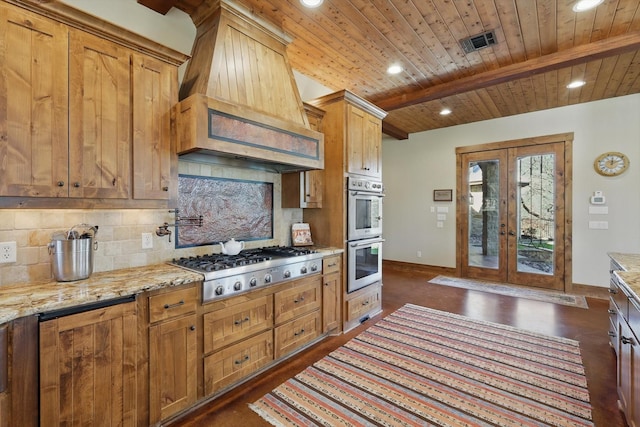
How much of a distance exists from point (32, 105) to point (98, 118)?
0.29m

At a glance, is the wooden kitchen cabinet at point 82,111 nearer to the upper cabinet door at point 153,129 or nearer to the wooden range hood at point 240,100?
the upper cabinet door at point 153,129

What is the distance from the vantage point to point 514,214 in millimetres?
5441

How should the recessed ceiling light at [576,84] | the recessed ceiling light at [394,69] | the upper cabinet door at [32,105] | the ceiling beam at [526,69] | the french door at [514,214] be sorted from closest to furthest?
1. the upper cabinet door at [32,105]
2. the ceiling beam at [526,69]
3. the recessed ceiling light at [394,69]
4. the recessed ceiling light at [576,84]
5. the french door at [514,214]

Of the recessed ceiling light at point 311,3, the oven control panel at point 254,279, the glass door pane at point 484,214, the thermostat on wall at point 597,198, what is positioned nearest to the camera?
the oven control panel at point 254,279

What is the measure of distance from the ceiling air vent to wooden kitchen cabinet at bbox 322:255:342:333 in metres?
2.67

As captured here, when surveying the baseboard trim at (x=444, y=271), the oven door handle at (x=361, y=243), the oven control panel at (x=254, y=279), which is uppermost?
the oven door handle at (x=361, y=243)

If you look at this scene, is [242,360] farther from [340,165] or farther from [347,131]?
[347,131]

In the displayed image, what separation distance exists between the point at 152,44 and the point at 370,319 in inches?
138

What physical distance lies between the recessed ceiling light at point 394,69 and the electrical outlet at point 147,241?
3.27m

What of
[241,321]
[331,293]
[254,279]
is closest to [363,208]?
[331,293]

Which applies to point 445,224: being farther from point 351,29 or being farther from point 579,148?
point 351,29

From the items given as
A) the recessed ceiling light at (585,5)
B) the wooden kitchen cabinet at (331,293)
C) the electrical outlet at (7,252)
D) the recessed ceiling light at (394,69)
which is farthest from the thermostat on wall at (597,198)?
the electrical outlet at (7,252)

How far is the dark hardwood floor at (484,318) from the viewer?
6.55ft

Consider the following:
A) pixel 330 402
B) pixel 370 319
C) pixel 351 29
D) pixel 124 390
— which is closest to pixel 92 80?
pixel 124 390
